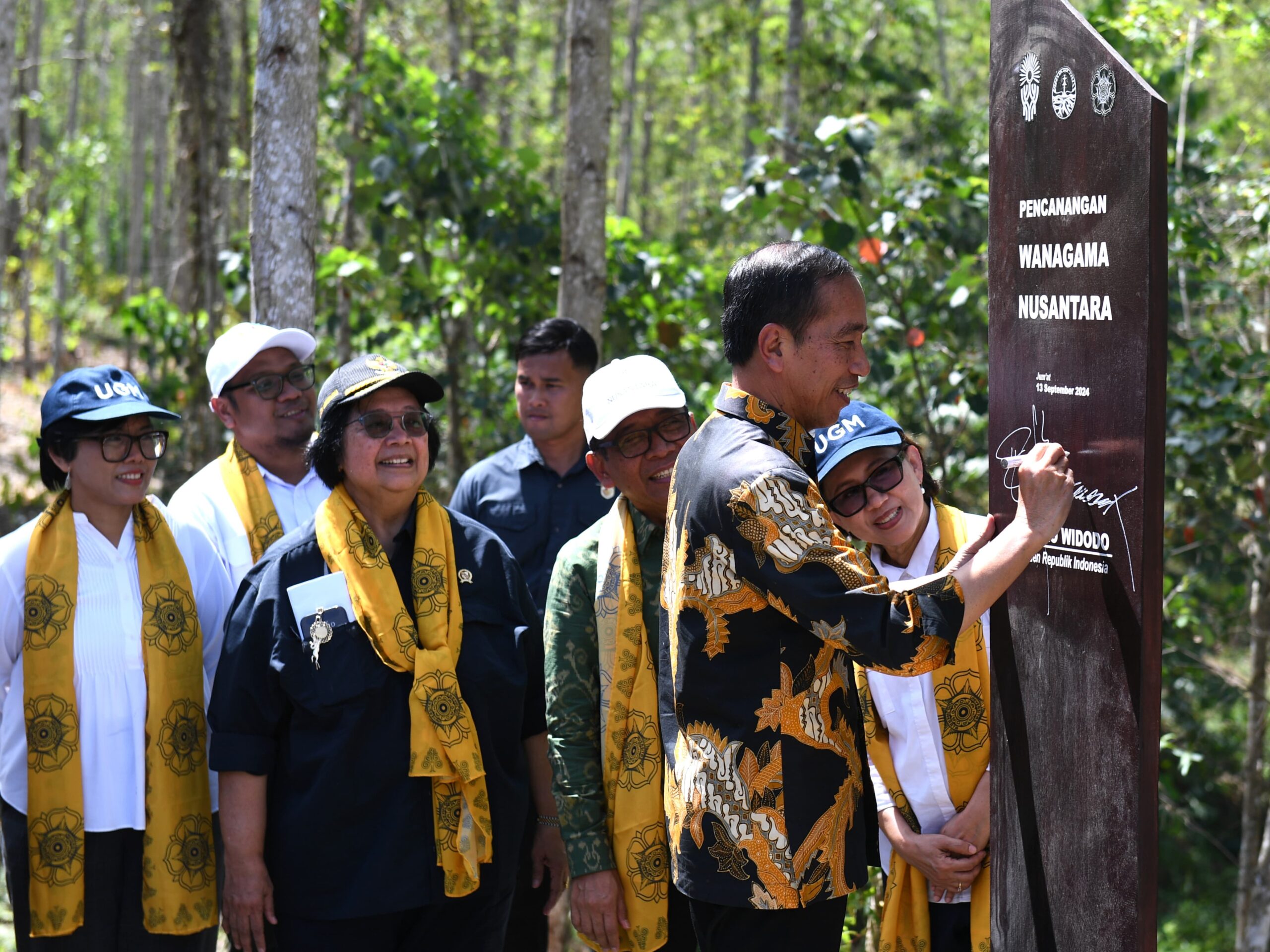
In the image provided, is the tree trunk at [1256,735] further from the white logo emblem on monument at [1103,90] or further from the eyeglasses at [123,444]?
the eyeglasses at [123,444]

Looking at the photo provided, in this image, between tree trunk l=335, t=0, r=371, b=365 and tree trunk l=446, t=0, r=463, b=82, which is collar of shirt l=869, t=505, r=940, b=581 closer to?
tree trunk l=335, t=0, r=371, b=365

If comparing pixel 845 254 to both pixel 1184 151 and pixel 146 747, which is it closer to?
pixel 1184 151

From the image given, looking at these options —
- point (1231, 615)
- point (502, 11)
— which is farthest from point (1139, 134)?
point (502, 11)

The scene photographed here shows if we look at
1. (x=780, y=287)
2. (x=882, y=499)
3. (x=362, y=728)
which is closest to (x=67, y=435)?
(x=362, y=728)

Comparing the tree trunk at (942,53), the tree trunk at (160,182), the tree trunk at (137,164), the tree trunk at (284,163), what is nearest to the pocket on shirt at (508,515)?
the tree trunk at (284,163)

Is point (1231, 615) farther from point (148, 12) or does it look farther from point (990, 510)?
point (148, 12)

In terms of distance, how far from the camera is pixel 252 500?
3354mm

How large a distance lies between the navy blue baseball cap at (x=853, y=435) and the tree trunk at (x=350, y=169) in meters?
3.97

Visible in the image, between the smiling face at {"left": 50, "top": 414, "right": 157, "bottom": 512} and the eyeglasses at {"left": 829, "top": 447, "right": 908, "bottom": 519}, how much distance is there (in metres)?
1.75

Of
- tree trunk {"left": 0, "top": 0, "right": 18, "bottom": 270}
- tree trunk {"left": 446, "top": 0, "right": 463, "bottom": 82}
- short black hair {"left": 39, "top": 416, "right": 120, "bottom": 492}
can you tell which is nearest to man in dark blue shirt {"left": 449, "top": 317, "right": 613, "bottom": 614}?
short black hair {"left": 39, "top": 416, "right": 120, "bottom": 492}

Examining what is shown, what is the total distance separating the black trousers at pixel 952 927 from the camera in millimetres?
2521

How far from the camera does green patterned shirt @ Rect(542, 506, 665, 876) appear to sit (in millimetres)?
2580

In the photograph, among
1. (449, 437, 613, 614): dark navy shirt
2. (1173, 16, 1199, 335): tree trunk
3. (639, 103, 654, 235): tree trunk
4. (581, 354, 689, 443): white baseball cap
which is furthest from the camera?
(639, 103, 654, 235): tree trunk
